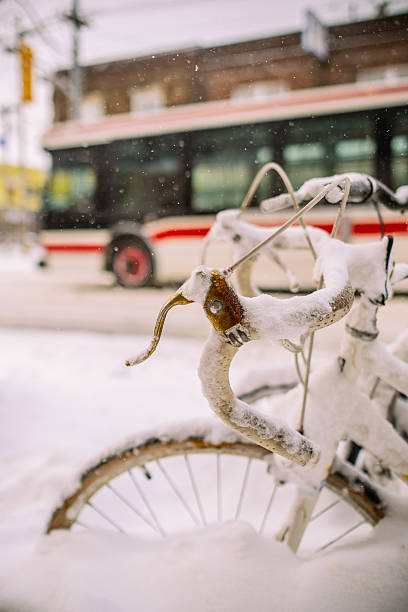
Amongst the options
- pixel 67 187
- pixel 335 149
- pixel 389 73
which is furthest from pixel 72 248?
pixel 389 73

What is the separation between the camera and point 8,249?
63.0 ft

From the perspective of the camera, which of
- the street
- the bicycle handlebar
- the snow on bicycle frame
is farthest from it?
the street

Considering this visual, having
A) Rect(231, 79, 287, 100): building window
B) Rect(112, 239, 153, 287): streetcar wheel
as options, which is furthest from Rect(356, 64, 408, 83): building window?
Rect(112, 239, 153, 287): streetcar wheel

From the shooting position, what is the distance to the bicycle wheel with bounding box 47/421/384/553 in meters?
1.19

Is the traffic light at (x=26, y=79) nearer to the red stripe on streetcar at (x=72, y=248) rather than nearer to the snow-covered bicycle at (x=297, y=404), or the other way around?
the red stripe on streetcar at (x=72, y=248)

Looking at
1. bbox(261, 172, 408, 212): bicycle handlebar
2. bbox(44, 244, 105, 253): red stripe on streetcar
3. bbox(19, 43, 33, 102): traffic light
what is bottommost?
bbox(44, 244, 105, 253): red stripe on streetcar

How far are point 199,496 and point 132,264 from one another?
6.85 meters

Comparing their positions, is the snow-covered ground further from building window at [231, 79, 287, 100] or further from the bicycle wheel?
building window at [231, 79, 287, 100]

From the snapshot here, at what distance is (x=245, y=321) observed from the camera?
2.40 ft

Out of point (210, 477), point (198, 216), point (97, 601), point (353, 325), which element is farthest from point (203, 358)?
point (198, 216)

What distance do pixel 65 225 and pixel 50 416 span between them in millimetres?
6405

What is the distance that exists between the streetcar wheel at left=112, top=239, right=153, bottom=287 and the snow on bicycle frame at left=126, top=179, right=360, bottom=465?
7.11m

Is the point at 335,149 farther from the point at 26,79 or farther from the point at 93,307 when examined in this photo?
the point at 26,79

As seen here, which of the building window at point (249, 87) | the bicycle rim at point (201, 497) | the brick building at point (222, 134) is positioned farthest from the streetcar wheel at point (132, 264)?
the bicycle rim at point (201, 497)
